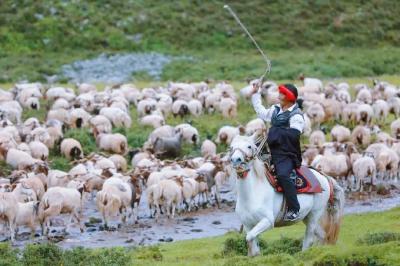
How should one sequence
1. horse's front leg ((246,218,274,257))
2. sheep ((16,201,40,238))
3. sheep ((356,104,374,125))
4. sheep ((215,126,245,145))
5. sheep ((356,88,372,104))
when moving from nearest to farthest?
horse's front leg ((246,218,274,257))
sheep ((16,201,40,238))
sheep ((215,126,245,145))
sheep ((356,104,374,125))
sheep ((356,88,372,104))

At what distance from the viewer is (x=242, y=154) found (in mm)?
11555

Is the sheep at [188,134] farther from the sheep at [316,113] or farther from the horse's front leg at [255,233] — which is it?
the horse's front leg at [255,233]

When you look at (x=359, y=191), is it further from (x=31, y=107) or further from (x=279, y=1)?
(x=279, y=1)

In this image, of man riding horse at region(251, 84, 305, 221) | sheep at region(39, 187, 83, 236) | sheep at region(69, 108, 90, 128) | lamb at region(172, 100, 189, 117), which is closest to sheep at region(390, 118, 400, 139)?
lamb at region(172, 100, 189, 117)

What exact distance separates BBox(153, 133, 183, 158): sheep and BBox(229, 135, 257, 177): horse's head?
1424cm

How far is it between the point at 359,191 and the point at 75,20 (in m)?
30.1

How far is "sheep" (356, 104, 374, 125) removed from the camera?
30.0m

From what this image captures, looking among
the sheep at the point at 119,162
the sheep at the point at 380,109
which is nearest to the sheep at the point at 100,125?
the sheep at the point at 119,162

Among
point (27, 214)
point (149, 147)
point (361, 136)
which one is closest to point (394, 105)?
point (361, 136)

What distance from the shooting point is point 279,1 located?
53969 millimetres

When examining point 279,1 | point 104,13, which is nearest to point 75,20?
point 104,13

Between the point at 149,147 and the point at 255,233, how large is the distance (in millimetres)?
15364

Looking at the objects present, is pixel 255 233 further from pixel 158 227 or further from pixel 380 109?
pixel 380 109

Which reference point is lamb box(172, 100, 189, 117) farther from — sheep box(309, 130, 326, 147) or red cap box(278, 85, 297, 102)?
red cap box(278, 85, 297, 102)
